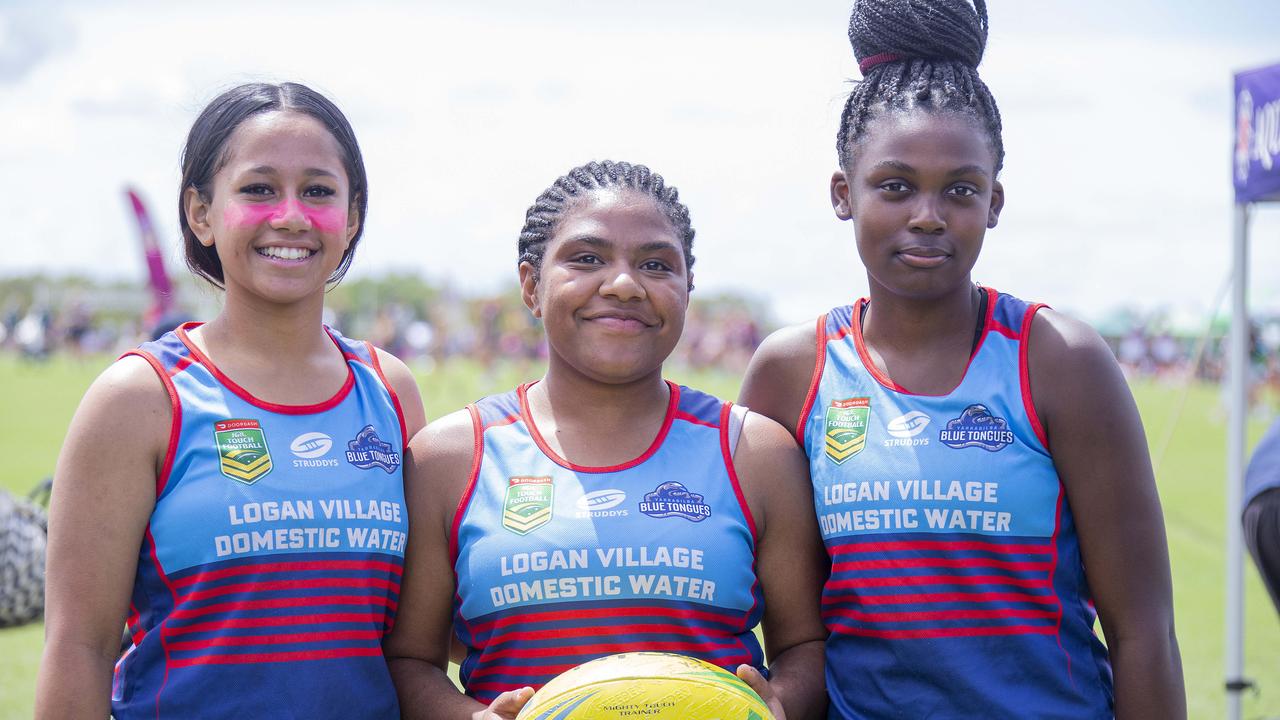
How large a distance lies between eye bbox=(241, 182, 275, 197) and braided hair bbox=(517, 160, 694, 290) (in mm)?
636

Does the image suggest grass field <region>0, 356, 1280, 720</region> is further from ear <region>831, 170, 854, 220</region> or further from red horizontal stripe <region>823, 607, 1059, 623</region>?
ear <region>831, 170, 854, 220</region>

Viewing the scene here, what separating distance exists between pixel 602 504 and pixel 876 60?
1.33 m

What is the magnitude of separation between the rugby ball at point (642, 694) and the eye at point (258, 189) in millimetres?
1317

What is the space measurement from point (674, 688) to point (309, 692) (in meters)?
0.85

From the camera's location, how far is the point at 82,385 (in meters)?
27.1

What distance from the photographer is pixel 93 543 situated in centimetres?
239

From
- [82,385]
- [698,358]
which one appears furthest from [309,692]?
[698,358]

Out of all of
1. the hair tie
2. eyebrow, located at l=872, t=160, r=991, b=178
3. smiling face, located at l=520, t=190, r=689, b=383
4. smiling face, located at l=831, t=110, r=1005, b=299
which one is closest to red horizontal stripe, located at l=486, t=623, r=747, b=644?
smiling face, located at l=520, t=190, r=689, b=383

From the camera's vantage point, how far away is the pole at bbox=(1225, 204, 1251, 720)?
5285 mm

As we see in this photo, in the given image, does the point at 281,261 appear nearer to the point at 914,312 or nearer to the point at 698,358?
the point at 914,312

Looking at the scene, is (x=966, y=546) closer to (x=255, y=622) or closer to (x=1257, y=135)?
(x=255, y=622)

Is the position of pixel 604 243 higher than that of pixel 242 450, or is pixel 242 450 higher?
pixel 604 243

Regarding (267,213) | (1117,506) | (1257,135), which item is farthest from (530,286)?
(1257,135)

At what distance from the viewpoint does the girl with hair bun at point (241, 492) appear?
241cm
